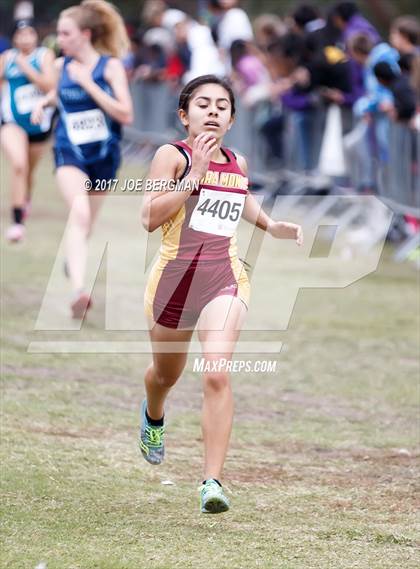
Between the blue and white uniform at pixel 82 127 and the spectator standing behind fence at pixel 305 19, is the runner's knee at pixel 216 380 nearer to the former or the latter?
the blue and white uniform at pixel 82 127

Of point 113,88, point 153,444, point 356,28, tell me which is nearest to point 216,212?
point 153,444

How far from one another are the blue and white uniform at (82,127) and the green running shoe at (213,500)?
5227mm

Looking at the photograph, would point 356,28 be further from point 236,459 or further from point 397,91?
point 236,459

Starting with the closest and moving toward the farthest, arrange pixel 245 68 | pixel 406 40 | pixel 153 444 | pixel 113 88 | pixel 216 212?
pixel 216 212, pixel 153 444, pixel 113 88, pixel 406 40, pixel 245 68

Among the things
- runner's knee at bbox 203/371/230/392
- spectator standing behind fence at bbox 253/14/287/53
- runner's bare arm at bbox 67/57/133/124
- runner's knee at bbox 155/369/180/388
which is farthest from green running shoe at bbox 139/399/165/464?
spectator standing behind fence at bbox 253/14/287/53

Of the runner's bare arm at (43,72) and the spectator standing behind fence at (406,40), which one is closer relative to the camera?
the runner's bare arm at (43,72)

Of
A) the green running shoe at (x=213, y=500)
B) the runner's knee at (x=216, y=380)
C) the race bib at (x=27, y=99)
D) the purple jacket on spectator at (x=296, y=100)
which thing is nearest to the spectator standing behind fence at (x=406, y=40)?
the purple jacket on spectator at (x=296, y=100)

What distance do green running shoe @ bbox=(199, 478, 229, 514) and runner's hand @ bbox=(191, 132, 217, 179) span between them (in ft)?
4.09

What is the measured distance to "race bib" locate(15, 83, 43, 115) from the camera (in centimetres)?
1244

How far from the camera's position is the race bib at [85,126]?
984 centimetres

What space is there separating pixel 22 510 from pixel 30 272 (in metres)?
6.69

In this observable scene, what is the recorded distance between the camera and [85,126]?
986 cm

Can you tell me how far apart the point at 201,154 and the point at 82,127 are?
483 cm

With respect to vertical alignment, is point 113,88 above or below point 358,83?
above
